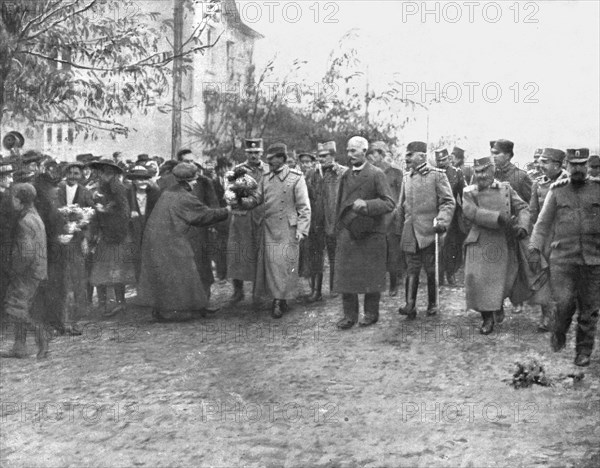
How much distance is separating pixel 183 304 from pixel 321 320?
1.66m

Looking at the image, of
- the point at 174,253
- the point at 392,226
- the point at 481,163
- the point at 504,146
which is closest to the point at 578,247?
the point at 481,163

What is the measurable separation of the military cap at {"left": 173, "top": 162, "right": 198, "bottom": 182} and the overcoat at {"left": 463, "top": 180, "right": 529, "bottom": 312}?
11.0ft

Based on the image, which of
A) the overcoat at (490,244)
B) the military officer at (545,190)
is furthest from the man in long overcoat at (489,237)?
the military officer at (545,190)

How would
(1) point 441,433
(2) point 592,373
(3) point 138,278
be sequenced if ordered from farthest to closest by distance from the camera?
(3) point 138,278
(2) point 592,373
(1) point 441,433

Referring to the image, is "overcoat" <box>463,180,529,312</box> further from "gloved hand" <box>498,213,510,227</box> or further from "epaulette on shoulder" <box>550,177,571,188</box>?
"epaulette on shoulder" <box>550,177,571,188</box>

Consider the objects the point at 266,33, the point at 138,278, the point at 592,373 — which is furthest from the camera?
the point at 266,33

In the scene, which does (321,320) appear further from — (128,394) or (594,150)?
(594,150)

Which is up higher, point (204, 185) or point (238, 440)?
point (204, 185)

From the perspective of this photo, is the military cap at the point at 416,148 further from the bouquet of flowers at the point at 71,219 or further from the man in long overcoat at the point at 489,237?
the bouquet of flowers at the point at 71,219

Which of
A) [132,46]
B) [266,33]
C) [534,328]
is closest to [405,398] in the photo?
→ [534,328]

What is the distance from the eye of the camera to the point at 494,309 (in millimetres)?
10062

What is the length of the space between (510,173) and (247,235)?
3.46 m

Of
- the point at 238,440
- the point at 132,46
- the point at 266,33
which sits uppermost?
the point at 266,33

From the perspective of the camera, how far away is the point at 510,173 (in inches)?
438
